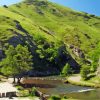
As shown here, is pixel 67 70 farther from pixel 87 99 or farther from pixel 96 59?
pixel 87 99

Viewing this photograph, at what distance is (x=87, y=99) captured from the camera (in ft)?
373

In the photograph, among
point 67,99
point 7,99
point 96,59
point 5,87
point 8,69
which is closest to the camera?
point 7,99

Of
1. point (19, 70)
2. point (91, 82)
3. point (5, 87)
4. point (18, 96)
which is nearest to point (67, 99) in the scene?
point (18, 96)

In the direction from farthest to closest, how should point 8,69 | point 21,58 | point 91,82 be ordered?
1. point 91,82
2. point 21,58
3. point 8,69

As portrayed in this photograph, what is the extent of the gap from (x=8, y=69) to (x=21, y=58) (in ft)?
36.9

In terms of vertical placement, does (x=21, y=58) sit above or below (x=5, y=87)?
above

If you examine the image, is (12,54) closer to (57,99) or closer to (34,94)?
(34,94)

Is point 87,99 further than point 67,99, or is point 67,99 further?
point 87,99

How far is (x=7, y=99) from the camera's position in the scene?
327 feet

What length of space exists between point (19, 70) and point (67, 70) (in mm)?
60614

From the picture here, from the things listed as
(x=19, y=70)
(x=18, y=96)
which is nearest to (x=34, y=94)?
(x=18, y=96)

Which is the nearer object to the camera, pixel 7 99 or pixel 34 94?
pixel 7 99

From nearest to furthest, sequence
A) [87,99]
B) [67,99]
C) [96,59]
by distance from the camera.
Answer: [67,99]
[87,99]
[96,59]

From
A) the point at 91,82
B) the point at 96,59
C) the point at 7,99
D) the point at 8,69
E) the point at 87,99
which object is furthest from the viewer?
the point at 96,59
